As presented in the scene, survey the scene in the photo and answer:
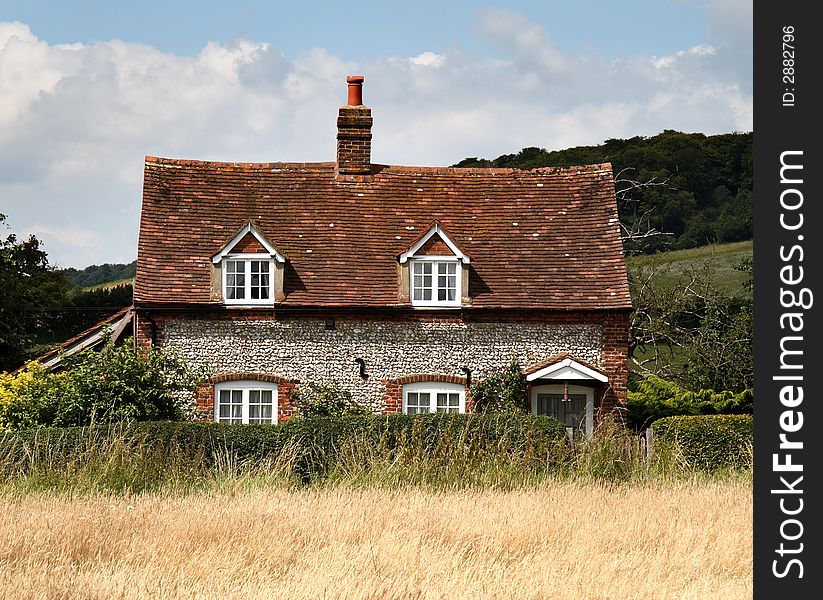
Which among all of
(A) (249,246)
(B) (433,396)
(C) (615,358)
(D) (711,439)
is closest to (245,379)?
(A) (249,246)

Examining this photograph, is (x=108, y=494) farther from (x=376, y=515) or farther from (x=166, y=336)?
(x=166, y=336)

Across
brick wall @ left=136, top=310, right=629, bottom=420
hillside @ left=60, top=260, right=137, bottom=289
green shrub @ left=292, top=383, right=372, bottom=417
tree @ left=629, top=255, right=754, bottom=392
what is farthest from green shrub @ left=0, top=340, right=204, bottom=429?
hillside @ left=60, top=260, right=137, bottom=289

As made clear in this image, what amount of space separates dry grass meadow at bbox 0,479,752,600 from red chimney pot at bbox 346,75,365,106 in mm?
14466

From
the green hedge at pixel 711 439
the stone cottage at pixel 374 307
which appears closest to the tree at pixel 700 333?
the stone cottage at pixel 374 307

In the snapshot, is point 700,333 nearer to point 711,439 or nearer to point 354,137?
point 354,137

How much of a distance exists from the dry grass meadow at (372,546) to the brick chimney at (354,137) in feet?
46.3

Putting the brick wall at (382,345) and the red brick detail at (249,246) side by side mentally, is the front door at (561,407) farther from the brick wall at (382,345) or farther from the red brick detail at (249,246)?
the red brick detail at (249,246)

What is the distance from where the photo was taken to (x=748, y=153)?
207ft

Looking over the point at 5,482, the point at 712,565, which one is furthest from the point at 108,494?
the point at 712,565

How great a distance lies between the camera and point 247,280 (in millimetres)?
22719

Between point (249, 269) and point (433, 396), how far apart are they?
202 inches

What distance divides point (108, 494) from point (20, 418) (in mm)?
6650

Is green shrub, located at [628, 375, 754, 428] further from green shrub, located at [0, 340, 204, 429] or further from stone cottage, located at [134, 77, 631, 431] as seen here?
green shrub, located at [0, 340, 204, 429]

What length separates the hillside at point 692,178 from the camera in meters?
60.2
